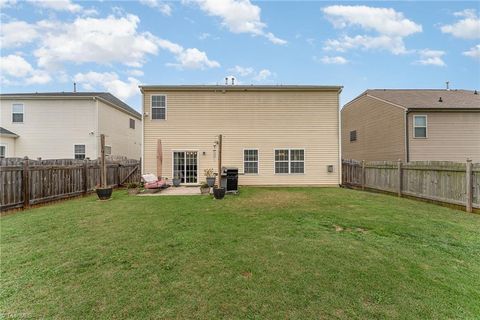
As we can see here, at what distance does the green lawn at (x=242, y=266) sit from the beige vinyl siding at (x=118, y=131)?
12.9 m

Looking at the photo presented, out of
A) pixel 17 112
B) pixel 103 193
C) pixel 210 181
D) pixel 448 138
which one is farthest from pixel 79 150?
pixel 448 138

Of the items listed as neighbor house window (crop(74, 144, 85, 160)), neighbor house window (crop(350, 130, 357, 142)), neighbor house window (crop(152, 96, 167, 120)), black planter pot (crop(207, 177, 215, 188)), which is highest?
neighbor house window (crop(152, 96, 167, 120))

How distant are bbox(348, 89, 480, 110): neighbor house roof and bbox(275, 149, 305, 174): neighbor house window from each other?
270 inches

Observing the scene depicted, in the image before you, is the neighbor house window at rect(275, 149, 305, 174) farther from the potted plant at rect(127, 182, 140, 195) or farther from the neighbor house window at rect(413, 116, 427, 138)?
the potted plant at rect(127, 182, 140, 195)

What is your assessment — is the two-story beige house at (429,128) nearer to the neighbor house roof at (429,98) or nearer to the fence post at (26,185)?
the neighbor house roof at (429,98)

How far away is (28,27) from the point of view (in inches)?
450

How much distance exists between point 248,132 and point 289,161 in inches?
111

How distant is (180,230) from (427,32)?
1565 centimetres

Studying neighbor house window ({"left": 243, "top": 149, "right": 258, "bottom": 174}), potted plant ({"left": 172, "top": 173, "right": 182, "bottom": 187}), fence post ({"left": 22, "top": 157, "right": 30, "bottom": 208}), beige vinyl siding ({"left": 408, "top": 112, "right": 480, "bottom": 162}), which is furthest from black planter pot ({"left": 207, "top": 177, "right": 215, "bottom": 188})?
beige vinyl siding ({"left": 408, "top": 112, "right": 480, "bottom": 162})

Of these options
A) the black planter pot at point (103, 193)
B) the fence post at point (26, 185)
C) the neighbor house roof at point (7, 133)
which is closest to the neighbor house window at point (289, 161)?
the black planter pot at point (103, 193)

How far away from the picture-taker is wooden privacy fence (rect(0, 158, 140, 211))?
7016 millimetres

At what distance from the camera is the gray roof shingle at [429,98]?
1423 centimetres

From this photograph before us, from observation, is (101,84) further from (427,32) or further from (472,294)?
(472,294)

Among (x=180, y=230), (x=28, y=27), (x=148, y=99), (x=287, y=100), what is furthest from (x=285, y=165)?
(x=28, y=27)
